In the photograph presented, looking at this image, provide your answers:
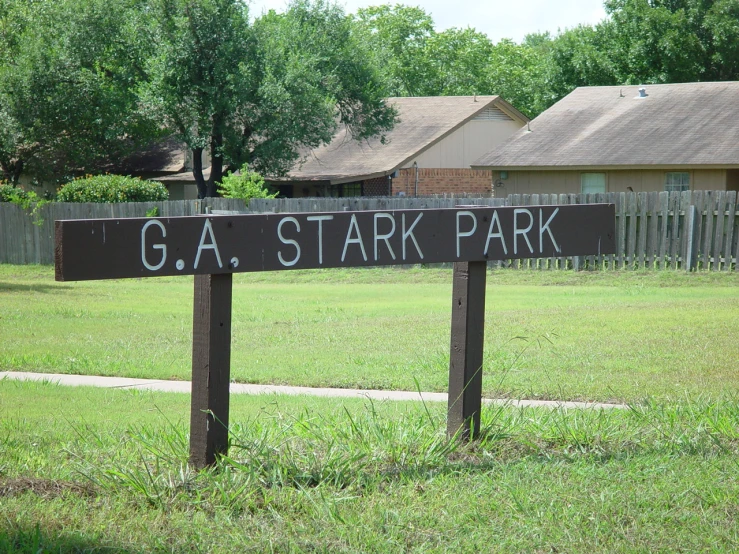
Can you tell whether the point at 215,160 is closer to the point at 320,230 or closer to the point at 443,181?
the point at 443,181

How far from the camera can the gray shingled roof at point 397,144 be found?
35.2 metres

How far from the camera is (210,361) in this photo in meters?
4.22

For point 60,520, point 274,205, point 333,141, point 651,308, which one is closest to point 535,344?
point 651,308

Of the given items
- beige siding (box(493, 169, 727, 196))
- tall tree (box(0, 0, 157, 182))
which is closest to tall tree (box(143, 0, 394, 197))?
tall tree (box(0, 0, 157, 182))

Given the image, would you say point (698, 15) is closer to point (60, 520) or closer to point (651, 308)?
point (651, 308)

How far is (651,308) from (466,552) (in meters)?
10.5

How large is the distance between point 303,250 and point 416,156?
3202 centimetres

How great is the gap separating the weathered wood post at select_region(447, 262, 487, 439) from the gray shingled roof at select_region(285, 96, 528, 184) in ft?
97.1

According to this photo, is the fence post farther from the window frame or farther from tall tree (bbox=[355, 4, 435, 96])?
tall tree (bbox=[355, 4, 435, 96])

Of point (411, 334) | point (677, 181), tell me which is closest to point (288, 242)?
point (411, 334)

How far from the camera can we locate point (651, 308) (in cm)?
1327

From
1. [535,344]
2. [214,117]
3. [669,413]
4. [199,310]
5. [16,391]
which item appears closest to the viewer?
[199,310]

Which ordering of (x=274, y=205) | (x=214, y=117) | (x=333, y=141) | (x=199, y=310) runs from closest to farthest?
(x=199, y=310) < (x=274, y=205) < (x=214, y=117) < (x=333, y=141)

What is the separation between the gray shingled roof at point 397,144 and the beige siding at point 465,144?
449 millimetres
